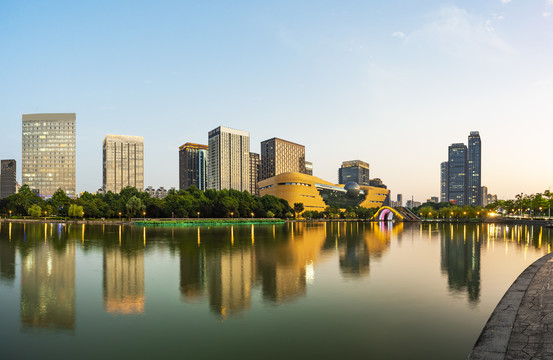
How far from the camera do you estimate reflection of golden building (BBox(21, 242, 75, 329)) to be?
46.0 feet

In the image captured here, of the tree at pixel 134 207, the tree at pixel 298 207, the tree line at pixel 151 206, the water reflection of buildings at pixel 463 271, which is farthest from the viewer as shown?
the tree at pixel 298 207

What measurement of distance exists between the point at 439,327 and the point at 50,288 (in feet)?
63.5

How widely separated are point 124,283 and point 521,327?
18970mm

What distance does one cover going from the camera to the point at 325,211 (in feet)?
620

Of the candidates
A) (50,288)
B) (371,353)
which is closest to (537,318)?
(371,353)

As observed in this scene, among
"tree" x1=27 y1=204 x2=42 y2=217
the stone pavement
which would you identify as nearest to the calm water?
the stone pavement

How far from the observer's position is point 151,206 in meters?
124

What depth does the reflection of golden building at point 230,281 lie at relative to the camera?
15906 mm

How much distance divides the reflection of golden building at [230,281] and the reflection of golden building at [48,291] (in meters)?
5.99

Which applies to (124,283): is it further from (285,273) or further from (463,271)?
(463,271)

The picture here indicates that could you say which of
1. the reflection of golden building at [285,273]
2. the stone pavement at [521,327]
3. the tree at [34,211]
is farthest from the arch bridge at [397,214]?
the stone pavement at [521,327]

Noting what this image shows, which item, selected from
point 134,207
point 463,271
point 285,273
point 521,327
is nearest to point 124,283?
point 285,273

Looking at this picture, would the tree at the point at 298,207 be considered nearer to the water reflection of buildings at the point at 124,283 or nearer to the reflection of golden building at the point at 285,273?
the reflection of golden building at the point at 285,273

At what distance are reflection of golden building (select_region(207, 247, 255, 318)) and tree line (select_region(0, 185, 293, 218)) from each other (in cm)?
9353
